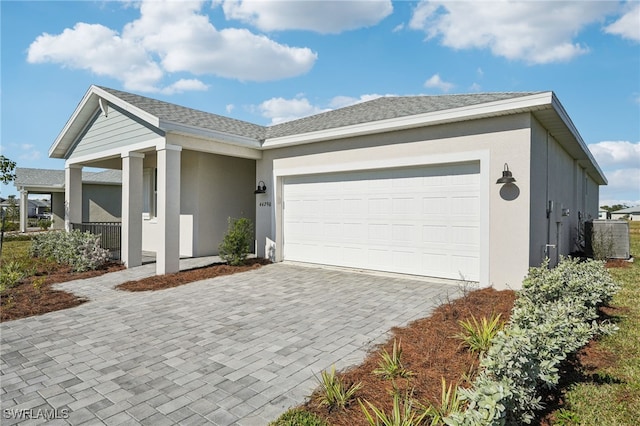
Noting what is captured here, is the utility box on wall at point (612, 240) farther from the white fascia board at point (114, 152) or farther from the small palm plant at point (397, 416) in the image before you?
the white fascia board at point (114, 152)

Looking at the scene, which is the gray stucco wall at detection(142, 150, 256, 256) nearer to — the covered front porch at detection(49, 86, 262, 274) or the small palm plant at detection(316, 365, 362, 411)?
the covered front porch at detection(49, 86, 262, 274)

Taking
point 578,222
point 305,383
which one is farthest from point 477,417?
point 578,222

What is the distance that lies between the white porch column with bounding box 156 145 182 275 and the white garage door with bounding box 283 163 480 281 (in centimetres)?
313

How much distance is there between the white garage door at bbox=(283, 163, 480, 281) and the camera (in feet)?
24.1

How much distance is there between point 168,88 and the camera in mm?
13227

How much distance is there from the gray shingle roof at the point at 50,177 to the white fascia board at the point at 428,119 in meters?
18.8

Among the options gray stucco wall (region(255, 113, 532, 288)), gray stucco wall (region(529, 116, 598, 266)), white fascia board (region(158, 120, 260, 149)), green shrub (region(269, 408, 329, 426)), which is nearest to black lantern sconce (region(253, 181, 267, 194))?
white fascia board (region(158, 120, 260, 149))

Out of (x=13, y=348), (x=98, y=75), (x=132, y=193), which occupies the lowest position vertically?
(x=13, y=348)

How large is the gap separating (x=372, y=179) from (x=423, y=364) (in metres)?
5.66

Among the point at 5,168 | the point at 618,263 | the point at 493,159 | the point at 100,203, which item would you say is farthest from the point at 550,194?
the point at 100,203

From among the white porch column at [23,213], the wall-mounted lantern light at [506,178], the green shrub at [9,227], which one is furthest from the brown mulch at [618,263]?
the white porch column at [23,213]

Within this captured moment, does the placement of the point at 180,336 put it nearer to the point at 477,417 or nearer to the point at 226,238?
the point at 477,417

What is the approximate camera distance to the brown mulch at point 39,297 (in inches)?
231

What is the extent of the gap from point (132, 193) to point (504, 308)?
9.57 m
